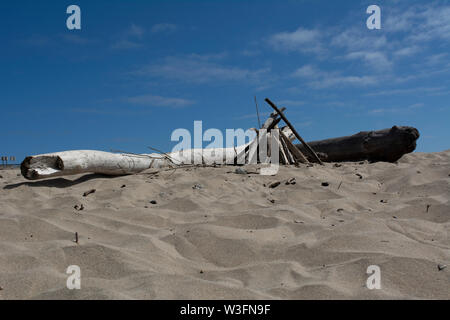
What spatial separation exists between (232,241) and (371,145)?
621cm

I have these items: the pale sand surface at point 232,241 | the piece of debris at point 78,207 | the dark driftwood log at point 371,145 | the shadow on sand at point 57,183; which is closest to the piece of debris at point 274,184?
the pale sand surface at point 232,241

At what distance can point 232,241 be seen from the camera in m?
2.87

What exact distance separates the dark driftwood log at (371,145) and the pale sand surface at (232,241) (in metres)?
2.81

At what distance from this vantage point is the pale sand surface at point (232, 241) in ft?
6.81

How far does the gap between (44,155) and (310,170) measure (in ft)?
13.7

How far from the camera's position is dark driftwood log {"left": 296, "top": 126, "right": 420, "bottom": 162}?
776 centimetres

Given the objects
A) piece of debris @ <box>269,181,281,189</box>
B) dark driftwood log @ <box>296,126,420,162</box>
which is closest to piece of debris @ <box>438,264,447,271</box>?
piece of debris @ <box>269,181,281,189</box>

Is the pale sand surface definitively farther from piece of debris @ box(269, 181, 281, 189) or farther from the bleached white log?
the bleached white log

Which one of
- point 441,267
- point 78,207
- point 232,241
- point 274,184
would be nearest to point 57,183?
point 78,207

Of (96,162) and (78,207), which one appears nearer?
(78,207)

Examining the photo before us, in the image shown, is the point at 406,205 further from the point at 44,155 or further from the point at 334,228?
the point at 44,155

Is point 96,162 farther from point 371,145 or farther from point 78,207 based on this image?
point 371,145
